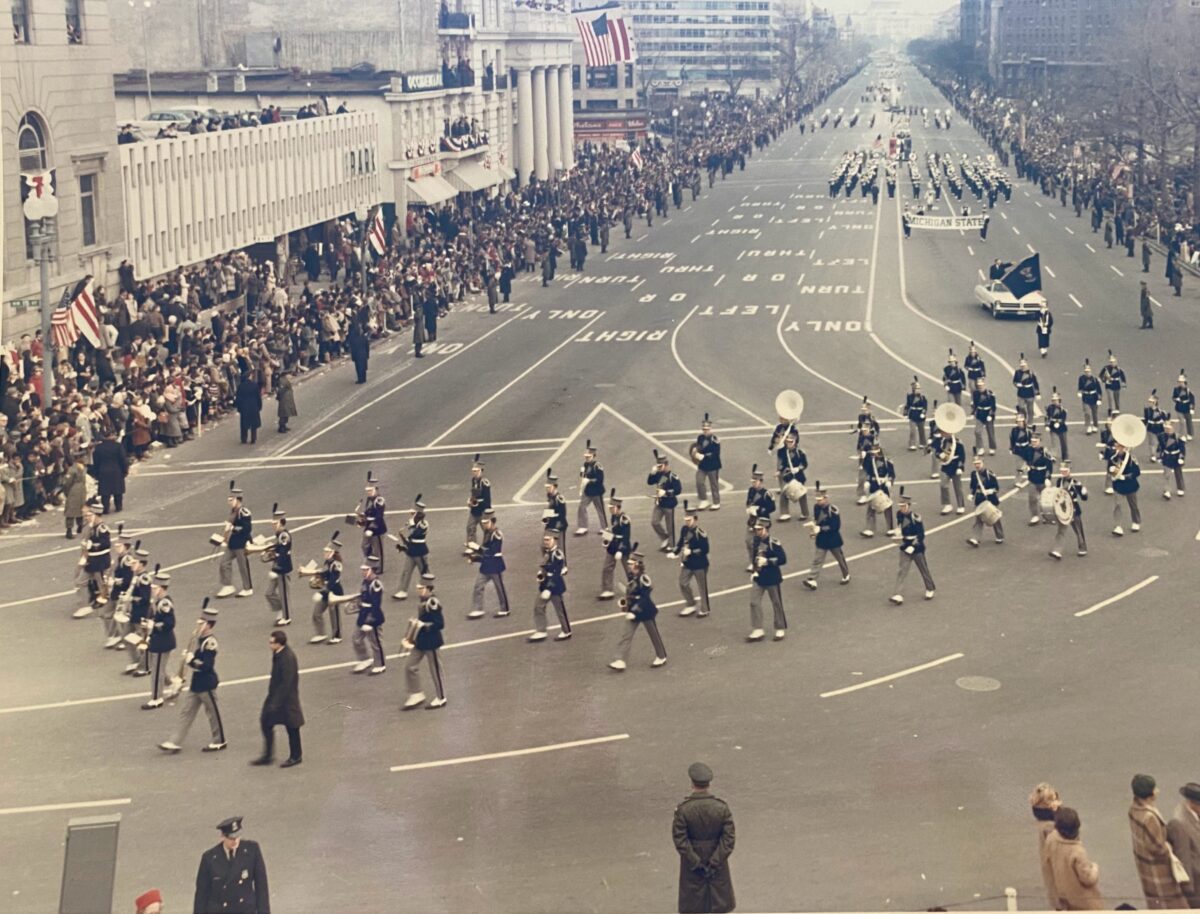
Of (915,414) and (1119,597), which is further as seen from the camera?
(915,414)

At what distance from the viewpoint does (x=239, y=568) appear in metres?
27.9

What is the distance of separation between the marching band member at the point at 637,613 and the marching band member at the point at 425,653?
2.66 m

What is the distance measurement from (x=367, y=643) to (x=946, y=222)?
65527mm

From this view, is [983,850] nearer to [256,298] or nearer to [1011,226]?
[256,298]

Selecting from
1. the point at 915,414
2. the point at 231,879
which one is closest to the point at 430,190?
the point at 915,414

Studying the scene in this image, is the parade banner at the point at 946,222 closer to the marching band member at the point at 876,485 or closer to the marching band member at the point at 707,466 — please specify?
the marching band member at the point at 707,466

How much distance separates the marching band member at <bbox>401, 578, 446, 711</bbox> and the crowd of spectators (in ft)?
39.5

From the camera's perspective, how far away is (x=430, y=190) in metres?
81.2

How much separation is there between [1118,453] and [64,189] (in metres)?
29.7

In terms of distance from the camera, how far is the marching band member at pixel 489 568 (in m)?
26.2

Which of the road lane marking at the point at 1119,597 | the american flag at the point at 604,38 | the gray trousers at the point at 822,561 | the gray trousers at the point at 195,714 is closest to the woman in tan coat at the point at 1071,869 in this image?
the gray trousers at the point at 195,714

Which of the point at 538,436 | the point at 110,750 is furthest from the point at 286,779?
the point at 538,436

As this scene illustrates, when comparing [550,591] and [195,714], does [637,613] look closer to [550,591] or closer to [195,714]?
[550,591]

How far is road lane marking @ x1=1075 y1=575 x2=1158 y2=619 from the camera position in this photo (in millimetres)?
26188
